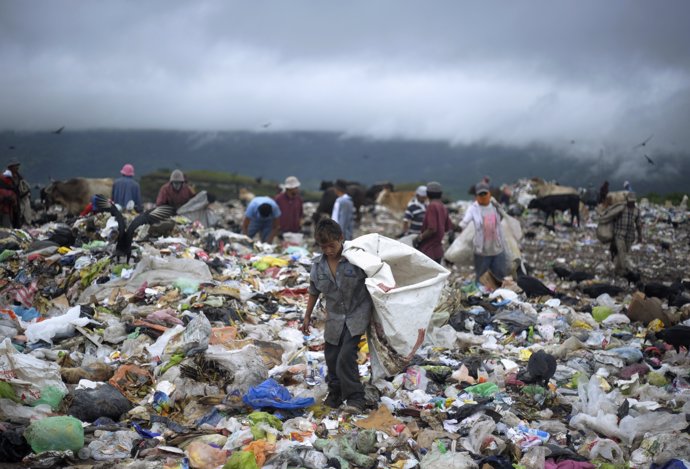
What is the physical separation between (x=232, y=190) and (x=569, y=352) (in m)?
22.1

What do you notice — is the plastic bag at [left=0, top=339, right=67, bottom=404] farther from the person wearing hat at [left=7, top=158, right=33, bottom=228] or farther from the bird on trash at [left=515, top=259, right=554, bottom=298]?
the person wearing hat at [left=7, top=158, right=33, bottom=228]

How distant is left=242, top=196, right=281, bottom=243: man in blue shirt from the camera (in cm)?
950

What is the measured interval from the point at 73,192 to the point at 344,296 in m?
11.1

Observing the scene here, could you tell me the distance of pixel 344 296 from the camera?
3854 millimetres

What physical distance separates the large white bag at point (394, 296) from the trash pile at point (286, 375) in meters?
0.04

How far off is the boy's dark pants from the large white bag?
5.1 inches

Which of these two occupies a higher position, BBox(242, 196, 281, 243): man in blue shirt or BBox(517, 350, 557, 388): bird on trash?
BBox(242, 196, 281, 243): man in blue shirt

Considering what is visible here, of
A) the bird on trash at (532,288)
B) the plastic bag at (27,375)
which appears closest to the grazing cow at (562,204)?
the bird on trash at (532,288)

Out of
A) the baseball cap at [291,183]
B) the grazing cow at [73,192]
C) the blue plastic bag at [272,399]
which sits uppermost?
the baseball cap at [291,183]

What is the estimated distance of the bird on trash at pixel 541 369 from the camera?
4605mm

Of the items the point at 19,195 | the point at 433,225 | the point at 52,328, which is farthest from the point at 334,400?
the point at 19,195

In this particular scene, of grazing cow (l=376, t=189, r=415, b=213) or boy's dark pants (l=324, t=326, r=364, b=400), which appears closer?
boy's dark pants (l=324, t=326, r=364, b=400)

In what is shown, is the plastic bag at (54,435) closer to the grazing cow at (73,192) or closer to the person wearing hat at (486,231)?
the person wearing hat at (486,231)

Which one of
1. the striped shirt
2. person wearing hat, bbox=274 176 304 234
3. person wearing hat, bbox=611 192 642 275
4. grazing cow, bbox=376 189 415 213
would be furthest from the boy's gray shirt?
grazing cow, bbox=376 189 415 213
